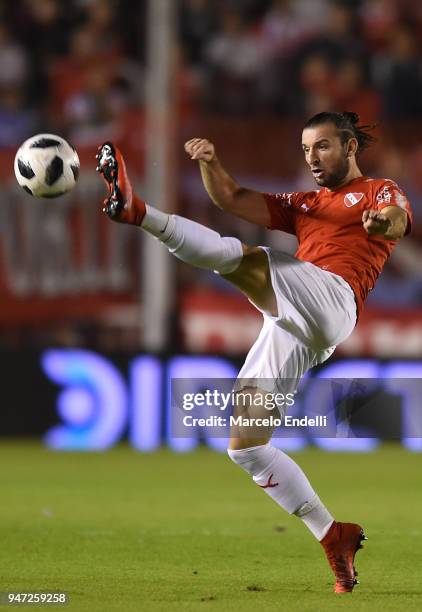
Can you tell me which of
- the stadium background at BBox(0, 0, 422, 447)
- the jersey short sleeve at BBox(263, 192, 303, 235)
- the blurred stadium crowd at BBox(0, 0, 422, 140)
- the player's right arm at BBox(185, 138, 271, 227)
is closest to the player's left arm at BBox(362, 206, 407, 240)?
the jersey short sleeve at BBox(263, 192, 303, 235)

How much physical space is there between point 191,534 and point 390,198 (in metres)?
2.71

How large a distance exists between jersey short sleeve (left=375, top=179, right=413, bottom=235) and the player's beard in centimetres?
21

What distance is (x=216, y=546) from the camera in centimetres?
714

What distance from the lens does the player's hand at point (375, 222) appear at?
5191 millimetres

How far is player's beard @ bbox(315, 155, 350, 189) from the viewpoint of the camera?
603 cm

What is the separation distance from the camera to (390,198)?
19.1 ft

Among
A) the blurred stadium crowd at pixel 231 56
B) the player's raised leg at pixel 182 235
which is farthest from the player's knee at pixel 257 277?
the blurred stadium crowd at pixel 231 56

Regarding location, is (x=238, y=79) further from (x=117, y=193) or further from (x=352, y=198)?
(x=117, y=193)

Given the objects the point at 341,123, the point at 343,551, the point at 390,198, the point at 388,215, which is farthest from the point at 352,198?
the point at 343,551

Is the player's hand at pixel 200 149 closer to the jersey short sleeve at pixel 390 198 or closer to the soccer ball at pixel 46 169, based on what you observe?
the soccer ball at pixel 46 169

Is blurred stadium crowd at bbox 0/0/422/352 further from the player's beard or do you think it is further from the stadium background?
the player's beard

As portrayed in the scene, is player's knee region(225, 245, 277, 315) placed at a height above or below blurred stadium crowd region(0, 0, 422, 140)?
below

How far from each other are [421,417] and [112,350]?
3063 millimetres

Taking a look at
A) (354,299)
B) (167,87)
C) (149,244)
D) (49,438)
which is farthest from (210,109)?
Answer: (354,299)
